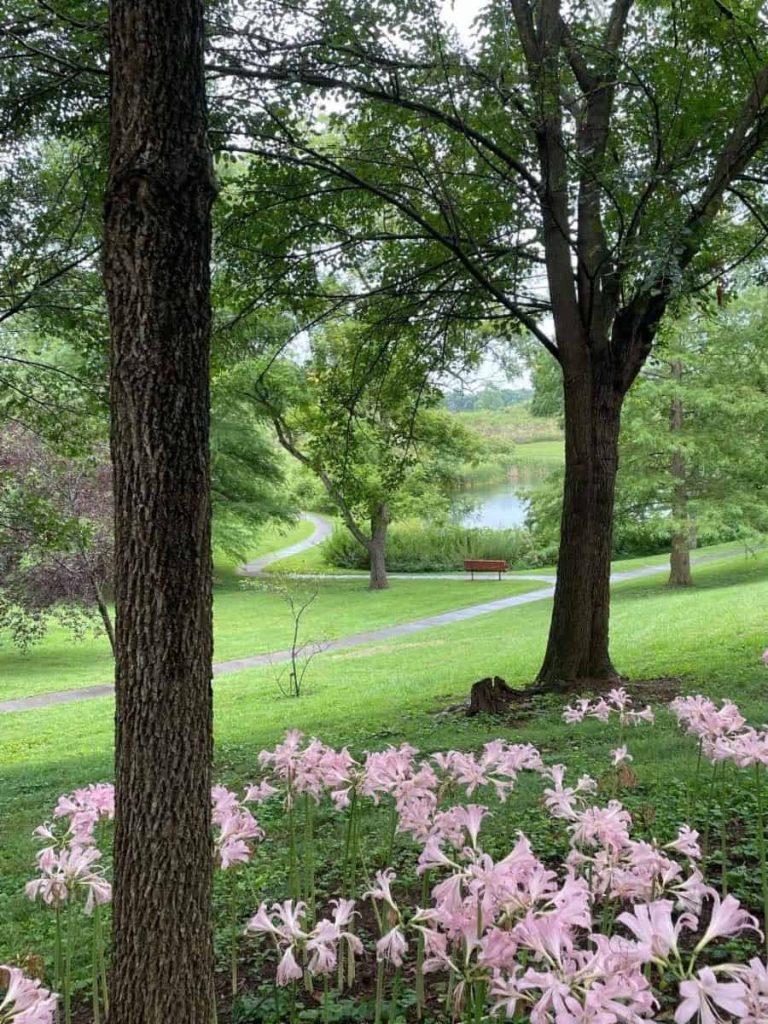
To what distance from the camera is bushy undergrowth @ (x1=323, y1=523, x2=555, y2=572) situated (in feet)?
109

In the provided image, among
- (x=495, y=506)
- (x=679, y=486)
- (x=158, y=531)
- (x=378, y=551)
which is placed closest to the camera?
(x=158, y=531)

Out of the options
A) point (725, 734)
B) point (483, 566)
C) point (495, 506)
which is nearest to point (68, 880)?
point (725, 734)

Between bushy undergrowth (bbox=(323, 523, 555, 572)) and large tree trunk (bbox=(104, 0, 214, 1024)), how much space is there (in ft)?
102

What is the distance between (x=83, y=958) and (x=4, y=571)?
39.0ft

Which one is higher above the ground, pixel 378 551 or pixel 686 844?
pixel 686 844

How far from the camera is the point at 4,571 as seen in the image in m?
13.5

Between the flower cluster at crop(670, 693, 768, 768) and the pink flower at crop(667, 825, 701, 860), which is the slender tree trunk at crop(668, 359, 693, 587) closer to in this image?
the flower cluster at crop(670, 693, 768, 768)

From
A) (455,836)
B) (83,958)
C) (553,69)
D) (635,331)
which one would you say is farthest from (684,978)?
(635,331)

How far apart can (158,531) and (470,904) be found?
960 mm

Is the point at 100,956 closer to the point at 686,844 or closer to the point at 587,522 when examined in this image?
the point at 686,844

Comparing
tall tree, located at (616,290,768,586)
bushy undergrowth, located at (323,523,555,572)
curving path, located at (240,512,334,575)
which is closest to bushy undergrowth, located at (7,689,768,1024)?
tall tree, located at (616,290,768,586)

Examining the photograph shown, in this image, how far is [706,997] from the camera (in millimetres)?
996

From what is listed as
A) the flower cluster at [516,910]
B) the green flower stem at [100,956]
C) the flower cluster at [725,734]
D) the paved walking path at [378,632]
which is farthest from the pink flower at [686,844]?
the paved walking path at [378,632]

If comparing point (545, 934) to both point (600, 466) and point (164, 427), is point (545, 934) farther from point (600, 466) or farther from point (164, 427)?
point (600, 466)
